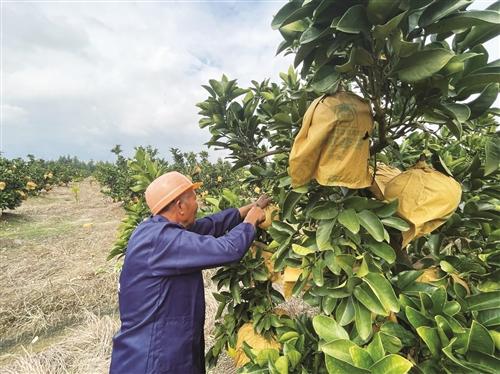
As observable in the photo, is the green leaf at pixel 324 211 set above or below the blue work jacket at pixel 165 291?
above

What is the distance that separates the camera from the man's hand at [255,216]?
6.05 ft

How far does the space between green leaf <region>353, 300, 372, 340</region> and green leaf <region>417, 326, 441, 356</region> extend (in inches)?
6.3

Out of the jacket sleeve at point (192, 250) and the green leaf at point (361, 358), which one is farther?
the jacket sleeve at point (192, 250)

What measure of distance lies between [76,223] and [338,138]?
1109cm

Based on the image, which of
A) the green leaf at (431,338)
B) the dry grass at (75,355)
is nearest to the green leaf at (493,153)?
the green leaf at (431,338)

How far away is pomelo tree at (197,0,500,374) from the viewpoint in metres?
0.91

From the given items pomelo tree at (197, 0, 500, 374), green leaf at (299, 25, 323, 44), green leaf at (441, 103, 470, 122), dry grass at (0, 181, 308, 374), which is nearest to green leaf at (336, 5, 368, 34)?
pomelo tree at (197, 0, 500, 374)

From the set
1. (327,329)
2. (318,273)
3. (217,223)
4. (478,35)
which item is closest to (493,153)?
→ (478,35)

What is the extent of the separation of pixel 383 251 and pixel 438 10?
2.46 feet

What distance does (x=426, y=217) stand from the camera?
111 centimetres

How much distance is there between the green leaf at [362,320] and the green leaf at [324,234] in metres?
0.21

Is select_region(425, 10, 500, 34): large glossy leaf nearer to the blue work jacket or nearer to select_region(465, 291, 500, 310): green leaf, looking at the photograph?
select_region(465, 291, 500, 310): green leaf

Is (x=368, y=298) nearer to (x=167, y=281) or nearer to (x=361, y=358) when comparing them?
(x=361, y=358)

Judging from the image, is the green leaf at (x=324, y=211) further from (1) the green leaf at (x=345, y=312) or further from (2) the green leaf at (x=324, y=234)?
(1) the green leaf at (x=345, y=312)
